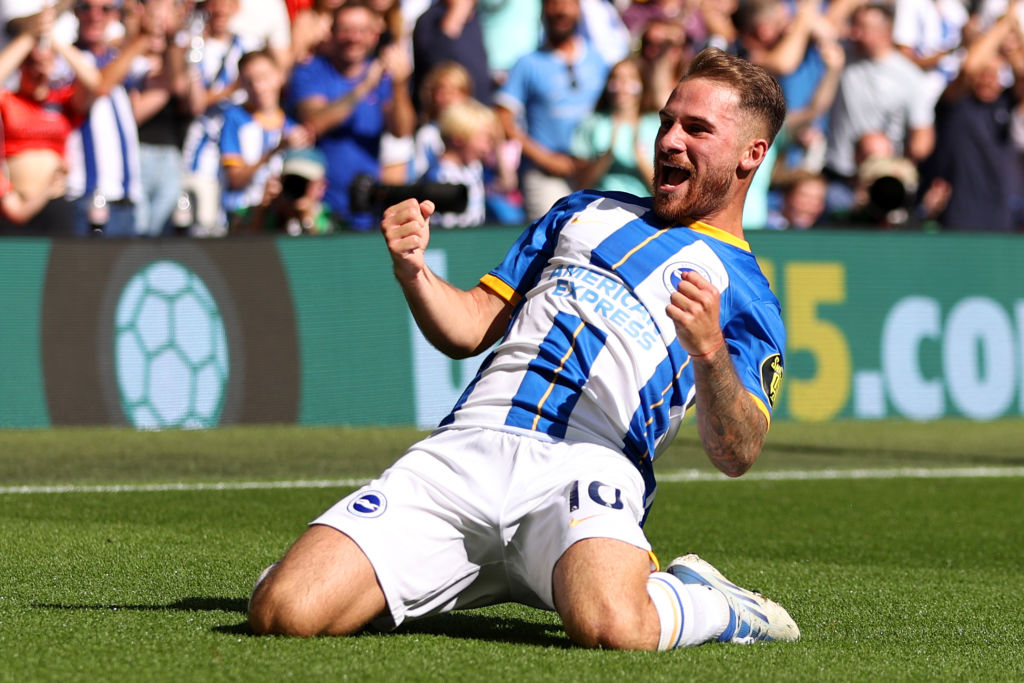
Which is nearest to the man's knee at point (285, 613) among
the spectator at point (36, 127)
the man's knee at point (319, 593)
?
the man's knee at point (319, 593)

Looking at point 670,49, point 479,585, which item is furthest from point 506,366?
point 670,49

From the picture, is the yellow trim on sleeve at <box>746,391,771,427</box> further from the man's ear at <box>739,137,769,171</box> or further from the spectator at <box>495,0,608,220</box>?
the spectator at <box>495,0,608,220</box>

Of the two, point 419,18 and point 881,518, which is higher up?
point 419,18

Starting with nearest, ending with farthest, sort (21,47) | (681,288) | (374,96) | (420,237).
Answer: (681,288), (420,237), (21,47), (374,96)

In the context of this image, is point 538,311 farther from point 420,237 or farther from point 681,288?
point 681,288

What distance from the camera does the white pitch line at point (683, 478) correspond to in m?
7.93

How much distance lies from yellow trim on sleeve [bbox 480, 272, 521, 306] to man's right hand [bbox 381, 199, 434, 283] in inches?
17.1

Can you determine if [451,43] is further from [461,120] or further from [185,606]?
[185,606]

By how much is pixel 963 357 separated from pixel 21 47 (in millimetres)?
7582

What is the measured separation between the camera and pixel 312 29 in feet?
41.6

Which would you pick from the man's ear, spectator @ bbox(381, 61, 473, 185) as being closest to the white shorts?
the man's ear

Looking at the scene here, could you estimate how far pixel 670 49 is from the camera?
40.8ft

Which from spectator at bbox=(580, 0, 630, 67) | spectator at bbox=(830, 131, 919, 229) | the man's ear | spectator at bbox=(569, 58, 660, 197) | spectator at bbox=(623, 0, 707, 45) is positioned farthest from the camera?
spectator at bbox=(623, 0, 707, 45)

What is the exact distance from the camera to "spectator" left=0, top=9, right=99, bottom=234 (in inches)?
421
